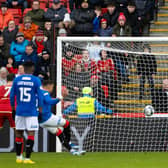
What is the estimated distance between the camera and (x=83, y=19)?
2064 centimetres

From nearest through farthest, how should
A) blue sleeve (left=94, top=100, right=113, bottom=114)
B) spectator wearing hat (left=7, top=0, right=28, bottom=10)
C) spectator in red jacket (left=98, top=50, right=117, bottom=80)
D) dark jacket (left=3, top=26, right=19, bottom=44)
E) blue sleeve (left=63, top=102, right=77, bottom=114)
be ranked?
1. blue sleeve (left=94, top=100, right=113, bottom=114)
2. blue sleeve (left=63, top=102, right=77, bottom=114)
3. spectator in red jacket (left=98, top=50, right=117, bottom=80)
4. dark jacket (left=3, top=26, right=19, bottom=44)
5. spectator wearing hat (left=7, top=0, right=28, bottom=10)

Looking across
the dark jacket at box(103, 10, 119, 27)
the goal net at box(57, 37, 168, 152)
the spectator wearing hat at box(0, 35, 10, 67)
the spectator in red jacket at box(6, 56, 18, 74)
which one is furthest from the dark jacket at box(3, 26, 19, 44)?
the goal net at box(57, 37, 168, 152)

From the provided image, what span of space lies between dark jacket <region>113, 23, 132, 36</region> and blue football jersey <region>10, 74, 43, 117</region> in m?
7.18

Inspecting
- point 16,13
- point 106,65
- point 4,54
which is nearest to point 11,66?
point 4,54

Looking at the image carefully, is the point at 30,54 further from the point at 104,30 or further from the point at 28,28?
the point at 104,30

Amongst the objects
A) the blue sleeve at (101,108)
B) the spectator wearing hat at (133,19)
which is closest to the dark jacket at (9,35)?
the spectator wearing hat at (133,19)

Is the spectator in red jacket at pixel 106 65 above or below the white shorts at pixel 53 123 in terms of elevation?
above

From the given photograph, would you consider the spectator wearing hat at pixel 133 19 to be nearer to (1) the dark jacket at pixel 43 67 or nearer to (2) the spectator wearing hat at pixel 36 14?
(2) the spectator wearing hat at pixel 36 14

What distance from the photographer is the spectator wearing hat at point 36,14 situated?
Result: 21297 mm

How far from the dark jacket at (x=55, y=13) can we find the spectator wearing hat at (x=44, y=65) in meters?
3.04

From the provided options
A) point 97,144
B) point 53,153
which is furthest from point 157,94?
point 53,153

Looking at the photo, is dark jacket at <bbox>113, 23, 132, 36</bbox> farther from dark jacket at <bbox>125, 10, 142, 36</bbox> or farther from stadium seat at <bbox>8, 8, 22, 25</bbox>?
stadium seat at <bbox>8, 8, 22, 25</bbox>

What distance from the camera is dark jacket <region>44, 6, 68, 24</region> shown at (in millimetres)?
21172

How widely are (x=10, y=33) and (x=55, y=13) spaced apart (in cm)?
156
